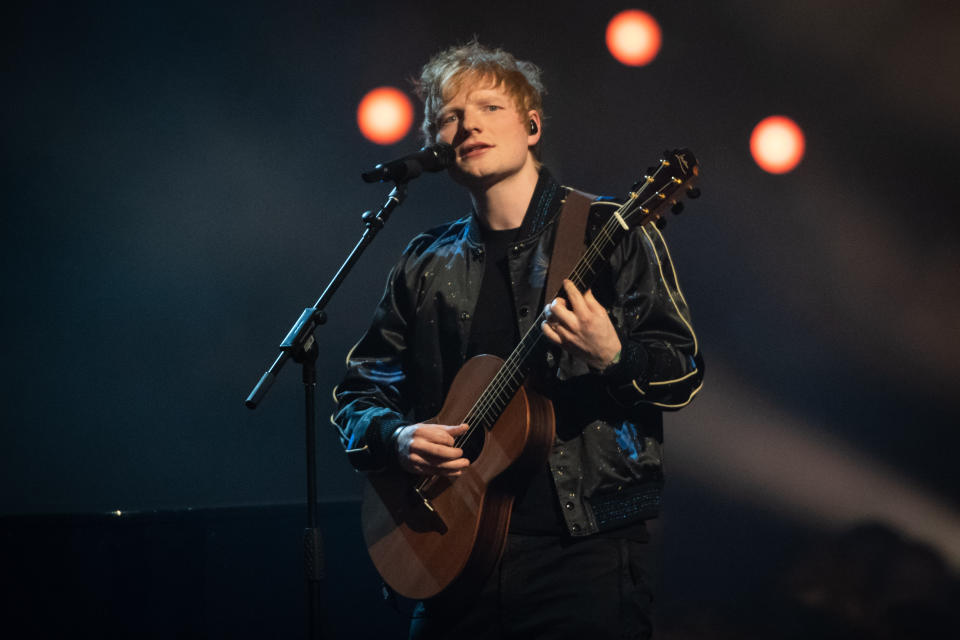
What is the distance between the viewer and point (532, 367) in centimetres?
205

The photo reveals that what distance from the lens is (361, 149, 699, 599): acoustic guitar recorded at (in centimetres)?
197

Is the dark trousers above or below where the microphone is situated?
below

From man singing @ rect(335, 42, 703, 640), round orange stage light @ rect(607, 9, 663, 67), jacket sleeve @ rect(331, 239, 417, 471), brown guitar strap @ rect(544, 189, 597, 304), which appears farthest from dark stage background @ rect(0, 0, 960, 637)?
brown guitar strap @ rect(544, 189, 597, 304)

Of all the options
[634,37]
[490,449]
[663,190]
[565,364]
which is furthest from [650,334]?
[634,37]

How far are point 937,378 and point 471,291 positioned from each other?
87.5 inches

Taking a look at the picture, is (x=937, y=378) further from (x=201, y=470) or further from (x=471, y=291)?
(x=201, y=470)

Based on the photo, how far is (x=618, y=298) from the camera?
2.12 metres

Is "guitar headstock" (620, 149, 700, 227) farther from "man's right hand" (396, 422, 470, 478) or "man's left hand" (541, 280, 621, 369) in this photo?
"man's right hand" (396, 422, 470, 478)

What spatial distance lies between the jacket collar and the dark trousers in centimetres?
85

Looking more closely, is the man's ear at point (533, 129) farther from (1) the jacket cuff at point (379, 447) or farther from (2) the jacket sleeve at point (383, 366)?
(1) the jacket cuff at point (379, 447)

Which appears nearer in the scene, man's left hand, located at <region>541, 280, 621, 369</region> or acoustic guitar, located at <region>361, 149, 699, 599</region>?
man's left hand, located at <region>541, 280, 621, 369</region>

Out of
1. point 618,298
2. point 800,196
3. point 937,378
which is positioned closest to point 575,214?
point 618,298

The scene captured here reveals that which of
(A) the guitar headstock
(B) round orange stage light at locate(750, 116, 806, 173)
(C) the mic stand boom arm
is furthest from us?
(B) round orange stage light at locate(750, 116, 806, 173)

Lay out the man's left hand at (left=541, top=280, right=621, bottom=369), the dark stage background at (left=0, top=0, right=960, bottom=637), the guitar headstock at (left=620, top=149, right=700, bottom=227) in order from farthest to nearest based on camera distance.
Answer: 1. the dark stage background at (left=0, top=0, right=960, bottom=637)
2. the guitar headstock at (left=620, top=149, right=700, bottom=227)
3. the man's left hand at (left=541, top=280, right=621, bottom=369)
